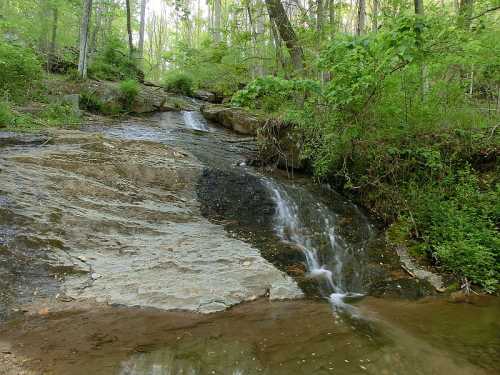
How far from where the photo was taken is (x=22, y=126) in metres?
8.02

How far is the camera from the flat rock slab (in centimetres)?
382

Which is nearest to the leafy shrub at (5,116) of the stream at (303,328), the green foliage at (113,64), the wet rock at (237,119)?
the stream at (303,328)

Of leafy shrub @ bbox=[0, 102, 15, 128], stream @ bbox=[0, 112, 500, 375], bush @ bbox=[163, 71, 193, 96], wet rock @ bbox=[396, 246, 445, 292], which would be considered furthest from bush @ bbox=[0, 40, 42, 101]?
wet rock @ bbox=[396, 246, 445, 292]

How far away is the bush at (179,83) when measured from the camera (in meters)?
17.1

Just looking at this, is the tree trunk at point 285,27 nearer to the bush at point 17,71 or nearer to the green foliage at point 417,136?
the green foliage at point 417,136

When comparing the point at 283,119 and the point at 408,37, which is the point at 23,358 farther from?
the point at 283,119

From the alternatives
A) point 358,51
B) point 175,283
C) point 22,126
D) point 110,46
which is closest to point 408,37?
point 358,51

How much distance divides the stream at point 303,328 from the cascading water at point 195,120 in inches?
257

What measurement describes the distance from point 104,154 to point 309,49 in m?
4.89

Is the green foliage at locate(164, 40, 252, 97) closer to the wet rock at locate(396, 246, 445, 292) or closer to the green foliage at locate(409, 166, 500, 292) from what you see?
the green foliage at locate(409, 166, 500, 292)

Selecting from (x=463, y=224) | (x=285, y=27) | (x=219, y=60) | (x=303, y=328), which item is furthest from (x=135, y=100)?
(x=303, y=328)

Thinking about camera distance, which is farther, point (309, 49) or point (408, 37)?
point (309, 49)

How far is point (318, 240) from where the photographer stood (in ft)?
18.9

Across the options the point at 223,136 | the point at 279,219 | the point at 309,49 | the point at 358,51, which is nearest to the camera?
the point at 358,51
